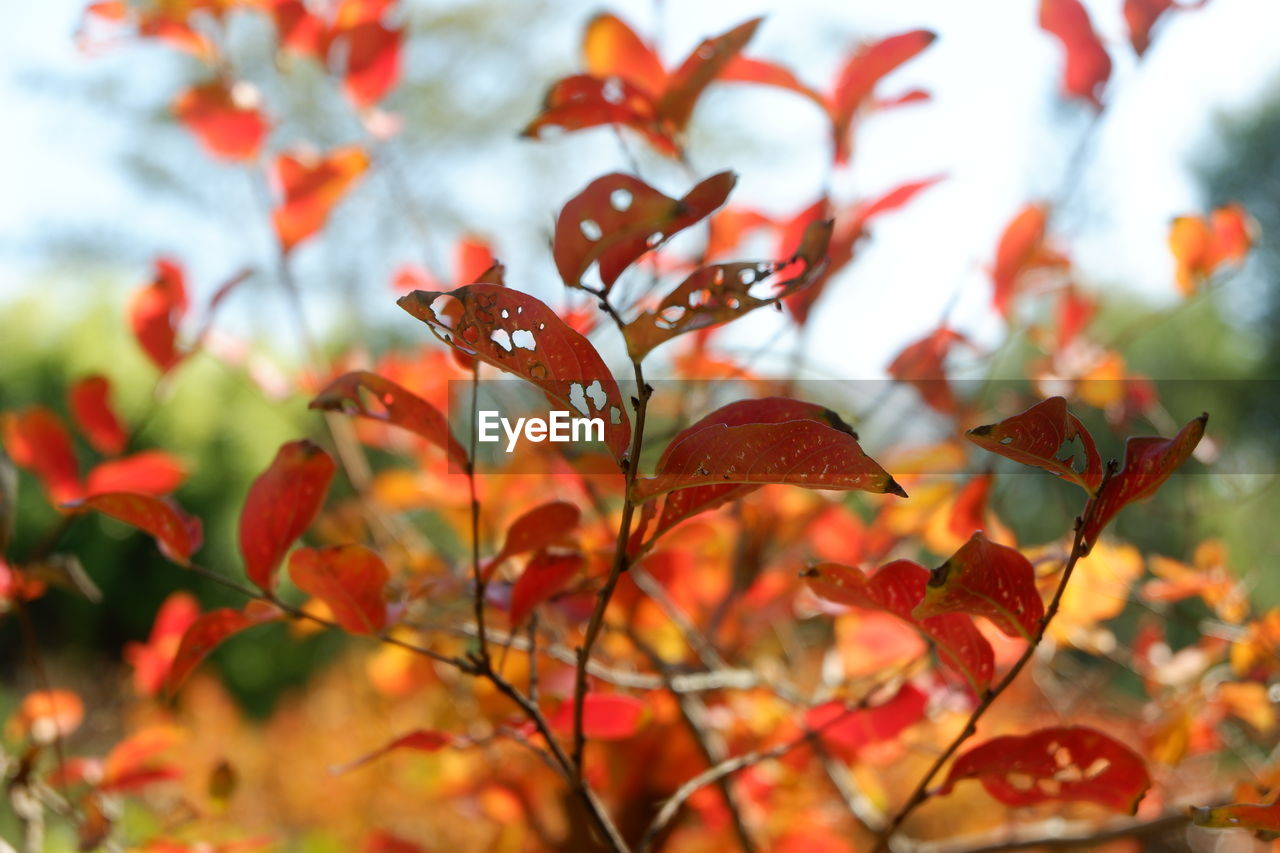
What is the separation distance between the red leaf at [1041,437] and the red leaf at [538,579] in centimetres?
19

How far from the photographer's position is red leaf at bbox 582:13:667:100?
540 millimetres

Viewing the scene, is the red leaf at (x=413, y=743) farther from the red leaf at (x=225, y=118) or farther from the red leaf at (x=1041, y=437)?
the red leaf at (x=225, y=118)

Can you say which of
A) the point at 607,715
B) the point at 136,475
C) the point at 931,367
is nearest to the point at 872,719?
the point at 607,715

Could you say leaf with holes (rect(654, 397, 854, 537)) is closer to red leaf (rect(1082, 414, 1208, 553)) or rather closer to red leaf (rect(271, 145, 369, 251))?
red leaf (rect(1082, 414, 1208, 553))

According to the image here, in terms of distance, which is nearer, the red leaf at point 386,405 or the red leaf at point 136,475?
the red leaf at point 386,405

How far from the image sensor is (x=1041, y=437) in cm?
26

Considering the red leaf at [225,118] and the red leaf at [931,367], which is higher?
the red leaf at [225,118]

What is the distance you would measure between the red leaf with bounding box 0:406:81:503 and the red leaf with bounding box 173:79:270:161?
277mm

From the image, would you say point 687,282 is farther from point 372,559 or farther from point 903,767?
point 903,767

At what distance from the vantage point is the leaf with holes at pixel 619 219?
0.29m

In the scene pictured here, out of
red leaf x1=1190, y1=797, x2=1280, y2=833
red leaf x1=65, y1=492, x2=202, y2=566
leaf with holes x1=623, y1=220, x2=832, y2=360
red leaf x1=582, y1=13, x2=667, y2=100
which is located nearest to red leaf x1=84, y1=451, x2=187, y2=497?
red leaf x1=65, y1=492, x2=202, y2=566

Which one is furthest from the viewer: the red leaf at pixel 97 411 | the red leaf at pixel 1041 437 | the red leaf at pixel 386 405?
the red leaf at pixel 97 411

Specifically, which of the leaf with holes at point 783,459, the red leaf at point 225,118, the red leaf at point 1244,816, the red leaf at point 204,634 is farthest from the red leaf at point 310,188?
the red leaf at point 1244,816

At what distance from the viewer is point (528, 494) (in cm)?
80
